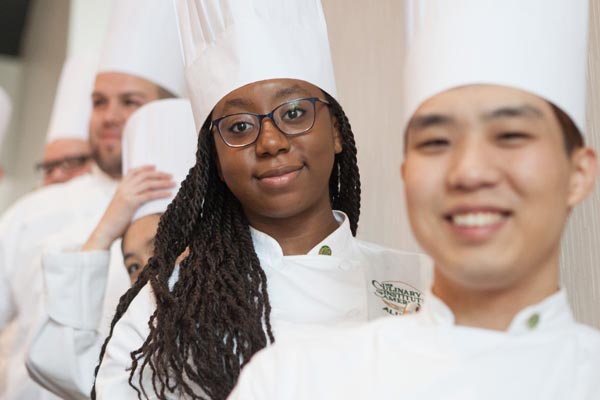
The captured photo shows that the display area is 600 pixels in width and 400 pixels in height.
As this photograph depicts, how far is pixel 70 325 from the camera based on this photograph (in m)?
2.34

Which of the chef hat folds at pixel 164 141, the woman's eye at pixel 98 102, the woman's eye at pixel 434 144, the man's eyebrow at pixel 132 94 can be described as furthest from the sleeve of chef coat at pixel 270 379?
the woman's eye at pixel 98 102

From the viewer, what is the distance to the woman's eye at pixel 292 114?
1.61 metres

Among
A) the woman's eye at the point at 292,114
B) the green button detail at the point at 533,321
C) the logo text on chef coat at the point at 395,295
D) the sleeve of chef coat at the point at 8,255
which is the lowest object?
the sleeve of chef coat at the point at 8,255

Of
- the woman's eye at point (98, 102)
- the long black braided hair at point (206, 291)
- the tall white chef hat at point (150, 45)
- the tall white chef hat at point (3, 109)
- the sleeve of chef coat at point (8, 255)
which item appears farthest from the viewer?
the tall white chef hat at point (3, 109)

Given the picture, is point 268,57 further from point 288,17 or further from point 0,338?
point 0,338

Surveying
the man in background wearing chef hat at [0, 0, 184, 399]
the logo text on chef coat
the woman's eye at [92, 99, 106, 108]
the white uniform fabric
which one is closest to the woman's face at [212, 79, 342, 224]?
the logo text on chef coat

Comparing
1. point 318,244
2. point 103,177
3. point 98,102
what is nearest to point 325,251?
point 318,244

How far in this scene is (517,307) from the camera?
104 centimetres

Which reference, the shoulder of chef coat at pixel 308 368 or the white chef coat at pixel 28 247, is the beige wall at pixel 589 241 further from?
the white chef coat at pixel 28 247

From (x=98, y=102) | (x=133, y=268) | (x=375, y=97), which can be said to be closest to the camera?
(x=133, y=268)

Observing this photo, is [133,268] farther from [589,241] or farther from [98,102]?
[589,241]

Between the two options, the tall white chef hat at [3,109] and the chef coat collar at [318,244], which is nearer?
the chef coat collar at [318,244]

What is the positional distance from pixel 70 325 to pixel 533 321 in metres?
1.54

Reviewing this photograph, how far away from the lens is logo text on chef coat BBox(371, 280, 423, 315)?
5.64ft
